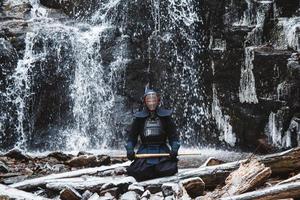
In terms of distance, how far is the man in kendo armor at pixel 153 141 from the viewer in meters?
6.36

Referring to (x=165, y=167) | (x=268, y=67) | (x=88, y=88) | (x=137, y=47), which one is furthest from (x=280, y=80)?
(x=165, y=167)

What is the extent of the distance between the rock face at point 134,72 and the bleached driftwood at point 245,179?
30.9ft

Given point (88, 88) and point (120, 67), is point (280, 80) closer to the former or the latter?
point (120, 67)

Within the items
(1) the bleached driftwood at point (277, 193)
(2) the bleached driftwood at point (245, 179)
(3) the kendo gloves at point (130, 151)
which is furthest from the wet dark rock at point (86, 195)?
(1) the bleached driftwood at point (277, 193)

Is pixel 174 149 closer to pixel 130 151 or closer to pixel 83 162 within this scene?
pixel 130 151

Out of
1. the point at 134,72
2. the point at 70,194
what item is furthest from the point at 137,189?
the point at 134,72

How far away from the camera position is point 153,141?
652 centimetres

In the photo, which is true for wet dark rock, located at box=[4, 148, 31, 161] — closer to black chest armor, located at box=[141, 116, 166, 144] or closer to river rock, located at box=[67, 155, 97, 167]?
river rock, located at box=[67, 155, 97, 167]

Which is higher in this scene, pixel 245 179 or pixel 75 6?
pixel 75 6

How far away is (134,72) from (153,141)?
9456 millimetres

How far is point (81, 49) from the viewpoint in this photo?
16.0m

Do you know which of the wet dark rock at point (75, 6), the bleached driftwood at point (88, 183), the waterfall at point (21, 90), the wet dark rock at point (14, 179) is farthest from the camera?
the wet dark rock at point (75, 6)

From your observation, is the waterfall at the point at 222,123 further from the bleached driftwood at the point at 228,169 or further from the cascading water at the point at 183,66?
the bleached driftwood at the point at 228,169

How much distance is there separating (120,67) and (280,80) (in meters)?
5.47
